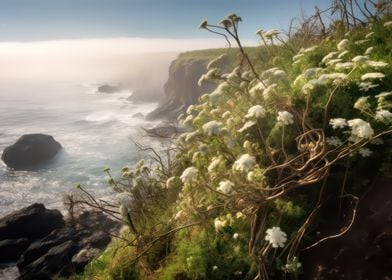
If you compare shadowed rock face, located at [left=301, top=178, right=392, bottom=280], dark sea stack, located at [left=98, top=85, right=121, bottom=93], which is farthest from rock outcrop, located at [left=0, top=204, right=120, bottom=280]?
dark sea stack, located at [left=98, top=85, right=121, bottom=93]

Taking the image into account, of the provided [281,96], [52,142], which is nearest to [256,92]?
[281,96]

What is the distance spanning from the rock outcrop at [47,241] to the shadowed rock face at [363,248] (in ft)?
40.6

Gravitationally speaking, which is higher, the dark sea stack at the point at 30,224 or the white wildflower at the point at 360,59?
the white wildflower at the point at 360,59

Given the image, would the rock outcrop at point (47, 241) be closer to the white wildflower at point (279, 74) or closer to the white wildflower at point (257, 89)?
the white wildflower at point (257, 89)

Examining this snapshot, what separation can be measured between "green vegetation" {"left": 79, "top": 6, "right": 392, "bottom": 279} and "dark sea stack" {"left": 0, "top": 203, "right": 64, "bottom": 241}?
18880 mm

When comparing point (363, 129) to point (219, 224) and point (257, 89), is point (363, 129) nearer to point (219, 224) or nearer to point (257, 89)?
point (219, 224)

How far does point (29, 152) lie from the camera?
153 ft

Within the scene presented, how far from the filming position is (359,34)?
805 centimetres

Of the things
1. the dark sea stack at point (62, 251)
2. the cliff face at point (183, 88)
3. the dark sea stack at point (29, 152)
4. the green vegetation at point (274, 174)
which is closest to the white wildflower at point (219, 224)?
the green vegetation at point (274, 174)

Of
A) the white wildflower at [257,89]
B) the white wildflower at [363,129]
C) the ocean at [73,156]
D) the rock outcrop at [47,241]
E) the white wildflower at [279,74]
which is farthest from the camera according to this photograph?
the ocean at [73,156]

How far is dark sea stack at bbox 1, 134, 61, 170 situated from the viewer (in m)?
46.3

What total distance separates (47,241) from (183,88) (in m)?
61.2

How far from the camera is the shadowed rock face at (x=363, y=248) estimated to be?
3994mm

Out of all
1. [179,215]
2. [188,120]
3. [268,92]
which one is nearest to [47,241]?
[188,120]
